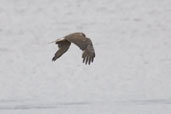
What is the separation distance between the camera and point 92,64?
42.4ft

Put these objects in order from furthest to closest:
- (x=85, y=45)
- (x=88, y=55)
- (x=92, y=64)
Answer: (x=92, y=64), (x=85, y=45), (x=88, y=55)

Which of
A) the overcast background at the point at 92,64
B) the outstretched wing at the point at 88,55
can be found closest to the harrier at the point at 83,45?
the outstretched wing at the point at 88,55

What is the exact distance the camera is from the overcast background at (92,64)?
35.3ft

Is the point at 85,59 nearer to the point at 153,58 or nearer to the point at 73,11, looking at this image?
the point at 153,58

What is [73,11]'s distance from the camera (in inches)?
631

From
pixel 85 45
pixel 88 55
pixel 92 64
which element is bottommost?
pixel 88 55

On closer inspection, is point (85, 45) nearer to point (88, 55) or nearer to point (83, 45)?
point (83, 45)

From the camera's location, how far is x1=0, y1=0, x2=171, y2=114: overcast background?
10766 millimetres

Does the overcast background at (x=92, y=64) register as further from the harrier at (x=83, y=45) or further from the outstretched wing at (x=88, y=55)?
the outstretched wing at (x=88, y=55)

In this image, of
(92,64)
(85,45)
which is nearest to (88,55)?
(85,45)

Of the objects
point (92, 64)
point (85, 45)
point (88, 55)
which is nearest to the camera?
point (88, 55)

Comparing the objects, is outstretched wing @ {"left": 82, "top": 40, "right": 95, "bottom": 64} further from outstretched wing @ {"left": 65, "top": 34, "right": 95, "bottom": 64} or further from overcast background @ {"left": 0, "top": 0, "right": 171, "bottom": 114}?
overcast background @ {"left": 0, "top": 0, "right": 171, "bottom": 114}

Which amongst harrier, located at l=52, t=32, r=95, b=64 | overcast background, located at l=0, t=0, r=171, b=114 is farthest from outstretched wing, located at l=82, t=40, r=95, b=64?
overcast background, located at l=0, t=0, r=171, b=114

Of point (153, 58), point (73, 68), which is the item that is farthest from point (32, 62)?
point (153, 58)
